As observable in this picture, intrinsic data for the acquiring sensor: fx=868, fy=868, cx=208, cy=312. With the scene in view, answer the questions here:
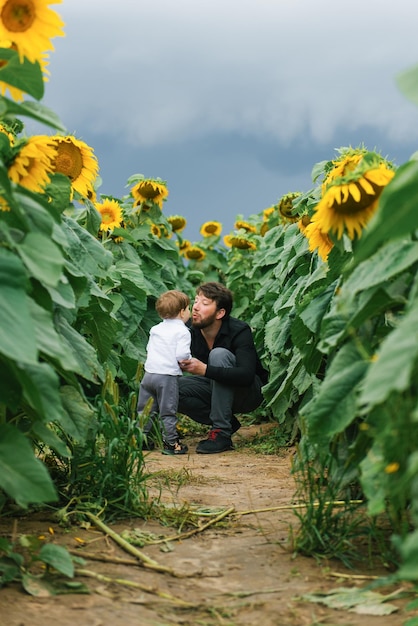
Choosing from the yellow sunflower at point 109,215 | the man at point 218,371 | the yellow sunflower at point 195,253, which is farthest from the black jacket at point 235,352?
the yellow sunflower at point 195,253

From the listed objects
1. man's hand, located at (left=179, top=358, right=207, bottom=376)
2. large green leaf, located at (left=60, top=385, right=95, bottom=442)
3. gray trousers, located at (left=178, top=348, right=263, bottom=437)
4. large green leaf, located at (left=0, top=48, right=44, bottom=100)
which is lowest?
large green leaf, located at (left=60, top=385, right=95, bottom=442)

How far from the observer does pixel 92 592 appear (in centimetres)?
251

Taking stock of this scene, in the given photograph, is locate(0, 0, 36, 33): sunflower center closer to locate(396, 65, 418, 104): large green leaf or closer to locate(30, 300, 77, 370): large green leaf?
locate(30, 300, 77, 370): large green leaf

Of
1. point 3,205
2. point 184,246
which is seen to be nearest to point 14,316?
point 3,205

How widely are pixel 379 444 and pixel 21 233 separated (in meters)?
1.17

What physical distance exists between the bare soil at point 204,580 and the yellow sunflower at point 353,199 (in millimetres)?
1090

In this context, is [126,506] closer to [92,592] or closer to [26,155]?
[92,592]

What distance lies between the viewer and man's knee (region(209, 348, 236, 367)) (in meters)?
5.85

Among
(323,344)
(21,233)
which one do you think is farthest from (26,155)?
(323,344)

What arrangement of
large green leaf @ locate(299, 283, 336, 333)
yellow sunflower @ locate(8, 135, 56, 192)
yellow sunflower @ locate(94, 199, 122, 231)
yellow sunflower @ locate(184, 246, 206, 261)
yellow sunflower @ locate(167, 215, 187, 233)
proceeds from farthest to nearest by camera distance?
1. yellow sunflower @ locate(184, 246, 206, 261)
2. yellow sunflower @ locate(167, 215, 187, 233)
3. yellow sunflower @ locate(94, 199, 122, 231)
4. large green leaf @ locate(299, 283, 336, 333)
5. yellow sunflower @ locate(8, 135, 56, 192)

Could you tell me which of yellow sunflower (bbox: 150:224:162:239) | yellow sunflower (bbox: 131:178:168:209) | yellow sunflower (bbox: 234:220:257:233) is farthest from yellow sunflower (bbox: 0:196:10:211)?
yellow sunflower (bbox: 234:220:257:233)

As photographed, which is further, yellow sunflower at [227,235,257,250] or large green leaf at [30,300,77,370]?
yellow sunflower at [227,235,257,250]

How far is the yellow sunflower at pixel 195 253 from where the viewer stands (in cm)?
1172

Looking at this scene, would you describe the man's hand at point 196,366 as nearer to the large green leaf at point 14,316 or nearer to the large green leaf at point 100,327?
the large green leaf at point 100,327
